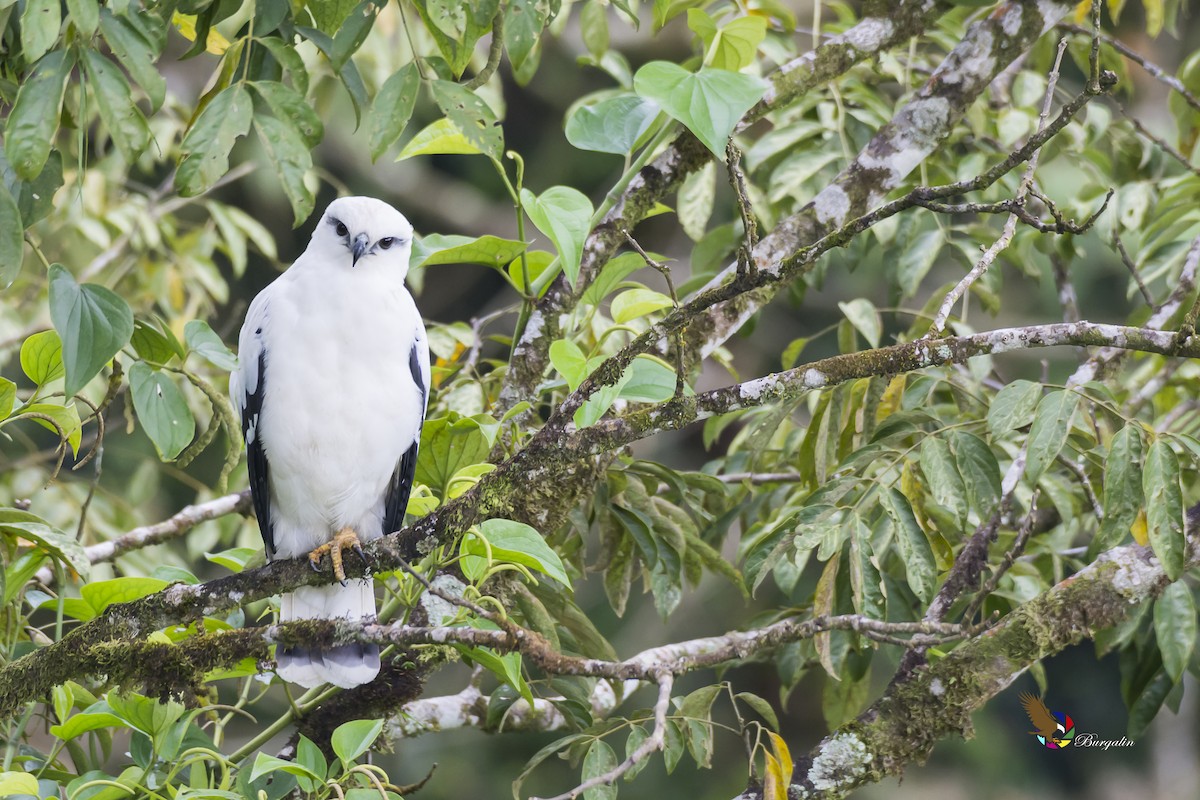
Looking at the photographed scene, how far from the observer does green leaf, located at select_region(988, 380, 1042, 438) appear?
7.87ft

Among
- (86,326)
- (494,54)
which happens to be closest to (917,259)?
(494,54)

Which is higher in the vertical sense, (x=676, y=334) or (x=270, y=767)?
(x=676, y=334)

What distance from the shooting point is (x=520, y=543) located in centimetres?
206

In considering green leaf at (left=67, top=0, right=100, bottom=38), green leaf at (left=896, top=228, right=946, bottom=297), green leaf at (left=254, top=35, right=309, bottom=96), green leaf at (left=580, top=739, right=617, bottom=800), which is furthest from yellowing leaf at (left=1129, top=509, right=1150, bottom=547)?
green leaf at (left=67, top=0, right=100, bottom=38)

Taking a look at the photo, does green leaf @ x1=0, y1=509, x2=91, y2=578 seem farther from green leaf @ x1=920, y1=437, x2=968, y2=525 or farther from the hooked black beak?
green leaf @ x1=920, y1=437, x2=968, y2=525

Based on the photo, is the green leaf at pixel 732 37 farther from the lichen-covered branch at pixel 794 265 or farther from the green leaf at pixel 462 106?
the lichen-covered branch at pixel 794 265

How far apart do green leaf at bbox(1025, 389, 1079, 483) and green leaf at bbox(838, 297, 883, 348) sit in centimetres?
67

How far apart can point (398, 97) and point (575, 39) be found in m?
6.45

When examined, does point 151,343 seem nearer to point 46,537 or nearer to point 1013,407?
point 46,537

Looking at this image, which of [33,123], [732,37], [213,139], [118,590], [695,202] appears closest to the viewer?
[33,123]

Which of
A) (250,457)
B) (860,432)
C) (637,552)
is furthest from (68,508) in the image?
(860,432)

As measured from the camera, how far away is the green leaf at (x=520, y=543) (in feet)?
6.72

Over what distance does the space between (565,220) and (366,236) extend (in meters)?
0.81

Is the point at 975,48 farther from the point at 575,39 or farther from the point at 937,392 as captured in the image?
the point at 575,39
